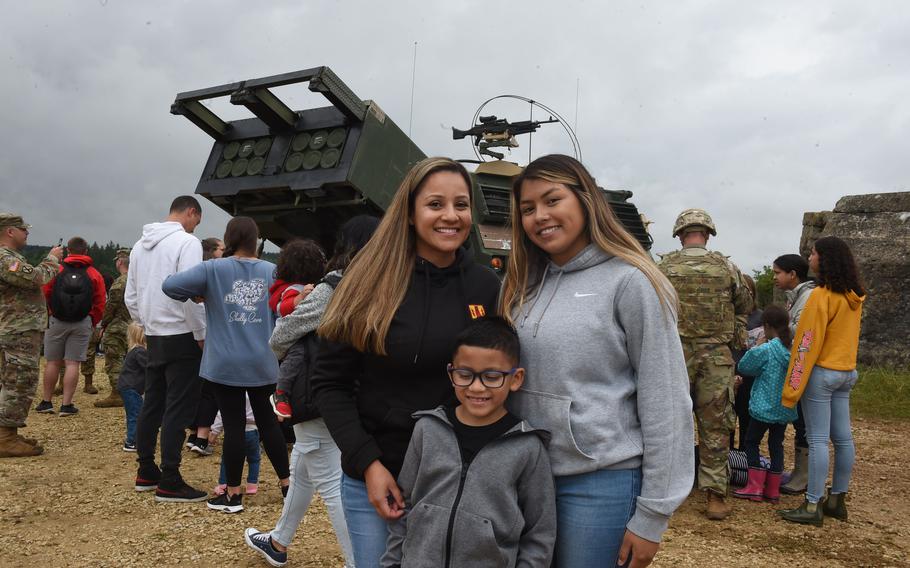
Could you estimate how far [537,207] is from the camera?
1.96 metres

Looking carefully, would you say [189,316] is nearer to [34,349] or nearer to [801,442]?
[34,349]

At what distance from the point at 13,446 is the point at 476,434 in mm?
5477

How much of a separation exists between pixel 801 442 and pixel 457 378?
4861mm

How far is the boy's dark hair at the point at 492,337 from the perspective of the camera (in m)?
1.81

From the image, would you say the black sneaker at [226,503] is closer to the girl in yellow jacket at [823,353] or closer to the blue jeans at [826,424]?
the girl in yellow jacket at [823,353]

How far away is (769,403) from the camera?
5.11 metres

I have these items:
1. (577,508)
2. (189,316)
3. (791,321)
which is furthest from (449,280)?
(791,321)

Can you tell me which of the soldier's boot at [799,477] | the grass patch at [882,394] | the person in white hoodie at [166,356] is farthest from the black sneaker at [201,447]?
the grass patch at [882,394]

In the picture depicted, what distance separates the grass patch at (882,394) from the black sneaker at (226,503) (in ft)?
25.2

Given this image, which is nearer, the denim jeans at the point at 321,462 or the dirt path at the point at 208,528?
the denim jeans at the point at 321,462

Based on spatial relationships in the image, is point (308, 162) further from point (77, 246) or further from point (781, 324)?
point (781, 324)

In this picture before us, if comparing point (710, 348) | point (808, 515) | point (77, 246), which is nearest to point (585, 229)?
point (710, 348)

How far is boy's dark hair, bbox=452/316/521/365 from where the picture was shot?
181 cm

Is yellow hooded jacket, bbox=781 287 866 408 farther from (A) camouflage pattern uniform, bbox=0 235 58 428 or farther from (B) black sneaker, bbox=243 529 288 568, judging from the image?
(A) camouflage pattern uniform, bbox=0 235 58 428
